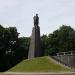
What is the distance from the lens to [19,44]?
288 feet

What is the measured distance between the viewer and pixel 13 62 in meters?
81.0

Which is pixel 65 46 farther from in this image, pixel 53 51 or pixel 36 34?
pixel 36 34

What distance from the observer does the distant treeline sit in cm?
7806

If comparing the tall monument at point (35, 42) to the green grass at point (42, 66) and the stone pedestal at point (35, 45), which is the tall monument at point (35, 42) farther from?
the green grass at point (42, 66)

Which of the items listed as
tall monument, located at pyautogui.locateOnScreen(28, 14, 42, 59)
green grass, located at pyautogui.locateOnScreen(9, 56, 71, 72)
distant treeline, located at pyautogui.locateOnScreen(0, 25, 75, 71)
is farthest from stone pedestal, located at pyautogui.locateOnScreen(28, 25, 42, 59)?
distant treeline, located at pyautogui.locateOnScreen(0, 25, 75, 71)

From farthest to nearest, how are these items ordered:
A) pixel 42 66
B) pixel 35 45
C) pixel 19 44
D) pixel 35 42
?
pixel 19 44 < pixel 35 42 < pixel 35 45 < pixel 42 66

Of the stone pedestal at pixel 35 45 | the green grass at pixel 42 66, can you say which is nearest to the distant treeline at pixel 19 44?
the stone pedestal at pixel 35 45

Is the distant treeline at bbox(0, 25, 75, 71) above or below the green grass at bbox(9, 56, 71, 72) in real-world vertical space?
above

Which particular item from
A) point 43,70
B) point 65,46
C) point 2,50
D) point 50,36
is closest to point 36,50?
point 43,70

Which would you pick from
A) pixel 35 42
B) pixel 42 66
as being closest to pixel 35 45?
pixel 35 42

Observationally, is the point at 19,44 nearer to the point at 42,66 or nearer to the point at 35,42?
the point at 35,42

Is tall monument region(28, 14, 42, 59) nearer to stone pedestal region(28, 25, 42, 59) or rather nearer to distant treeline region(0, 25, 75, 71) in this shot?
stone pedestal region(28, 25, 42, 59)

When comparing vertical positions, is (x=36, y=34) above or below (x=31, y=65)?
above

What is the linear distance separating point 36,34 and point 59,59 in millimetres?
7800
